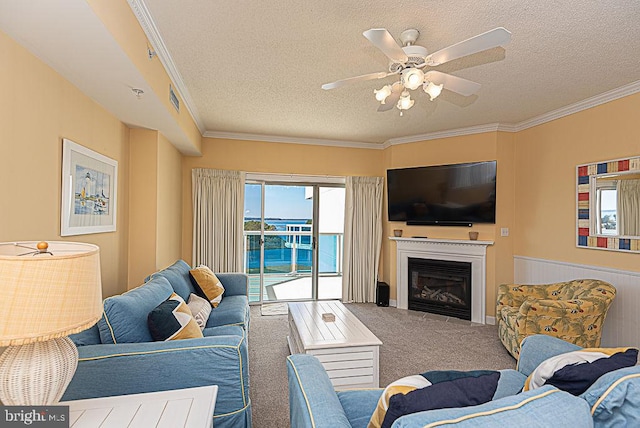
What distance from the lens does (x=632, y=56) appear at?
2.82 metres

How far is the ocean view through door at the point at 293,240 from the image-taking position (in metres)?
5.70

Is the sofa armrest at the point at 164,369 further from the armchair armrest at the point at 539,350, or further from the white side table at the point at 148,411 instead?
the armchair armrest at the point at 539,350

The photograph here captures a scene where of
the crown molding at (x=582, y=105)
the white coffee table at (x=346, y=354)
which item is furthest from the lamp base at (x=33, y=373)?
the crown molding at (x=582, y=105)

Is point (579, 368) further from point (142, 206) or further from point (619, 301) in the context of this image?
point (142, 206)

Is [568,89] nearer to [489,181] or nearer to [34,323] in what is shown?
[489,181]

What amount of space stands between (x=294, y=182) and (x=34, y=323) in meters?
4.84

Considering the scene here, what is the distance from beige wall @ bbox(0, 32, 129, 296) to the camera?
5.99ft

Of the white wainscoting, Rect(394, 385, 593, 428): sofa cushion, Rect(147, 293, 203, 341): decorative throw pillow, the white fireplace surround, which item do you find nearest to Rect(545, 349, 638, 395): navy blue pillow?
Rect(394, 385, 593, 428): sofa cushion

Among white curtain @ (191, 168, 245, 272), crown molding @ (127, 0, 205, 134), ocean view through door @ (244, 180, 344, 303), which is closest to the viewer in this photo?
crown molding @ (127, 0, 205, 134)

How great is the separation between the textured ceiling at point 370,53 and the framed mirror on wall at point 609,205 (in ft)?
2.62

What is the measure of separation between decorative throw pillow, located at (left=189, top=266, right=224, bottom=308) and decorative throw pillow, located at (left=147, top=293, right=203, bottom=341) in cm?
125

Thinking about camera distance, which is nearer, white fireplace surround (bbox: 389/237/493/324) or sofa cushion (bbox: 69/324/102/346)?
sofa cushion (bbox: 69/324/102/346)

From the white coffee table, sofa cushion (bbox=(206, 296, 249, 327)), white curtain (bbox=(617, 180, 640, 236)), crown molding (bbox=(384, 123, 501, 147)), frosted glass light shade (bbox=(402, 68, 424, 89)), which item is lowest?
the white coffee table

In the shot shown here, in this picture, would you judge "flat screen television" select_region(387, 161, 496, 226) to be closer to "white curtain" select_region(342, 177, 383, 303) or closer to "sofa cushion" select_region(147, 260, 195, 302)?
"white curtain" select_region(342, 177, 383, 303)
